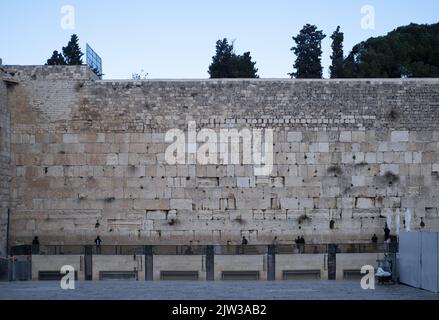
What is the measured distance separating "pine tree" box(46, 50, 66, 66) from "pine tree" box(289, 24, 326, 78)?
8311mm

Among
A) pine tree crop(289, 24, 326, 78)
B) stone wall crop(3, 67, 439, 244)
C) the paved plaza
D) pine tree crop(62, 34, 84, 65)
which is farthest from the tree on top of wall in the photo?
the paved plaza

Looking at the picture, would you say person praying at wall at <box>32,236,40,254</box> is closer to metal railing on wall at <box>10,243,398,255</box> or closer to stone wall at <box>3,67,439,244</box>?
stone wall at <box>3,67,439,244</box>

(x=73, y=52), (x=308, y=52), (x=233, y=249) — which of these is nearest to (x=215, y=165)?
(x=233, y=249)

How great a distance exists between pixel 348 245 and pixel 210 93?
15.8 feet

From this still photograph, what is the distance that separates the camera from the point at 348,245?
17078 mm

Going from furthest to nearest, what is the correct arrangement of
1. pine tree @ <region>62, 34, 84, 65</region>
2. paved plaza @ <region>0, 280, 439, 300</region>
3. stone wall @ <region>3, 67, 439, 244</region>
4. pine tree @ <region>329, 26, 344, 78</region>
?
pine tree @ <region>62, 34, 84, 65</region> < pine tree @ <region>329, 26, 344, 78</region> < stone wall @ <region>3, 67, 439, 244</region> < paved plaza @ <region>0, 280, 439, 300</region>

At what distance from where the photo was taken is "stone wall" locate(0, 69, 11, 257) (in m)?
18.5

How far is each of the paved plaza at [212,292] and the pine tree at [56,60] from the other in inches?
655

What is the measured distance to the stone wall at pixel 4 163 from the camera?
18469 millimetres

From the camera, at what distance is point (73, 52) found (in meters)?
29.9

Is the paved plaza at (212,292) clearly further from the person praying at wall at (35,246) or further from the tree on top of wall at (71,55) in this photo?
the tree on top of wall at (71,55)

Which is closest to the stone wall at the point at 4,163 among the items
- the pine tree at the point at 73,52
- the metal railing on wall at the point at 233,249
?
the metal railing on wall at the point at 233,249
